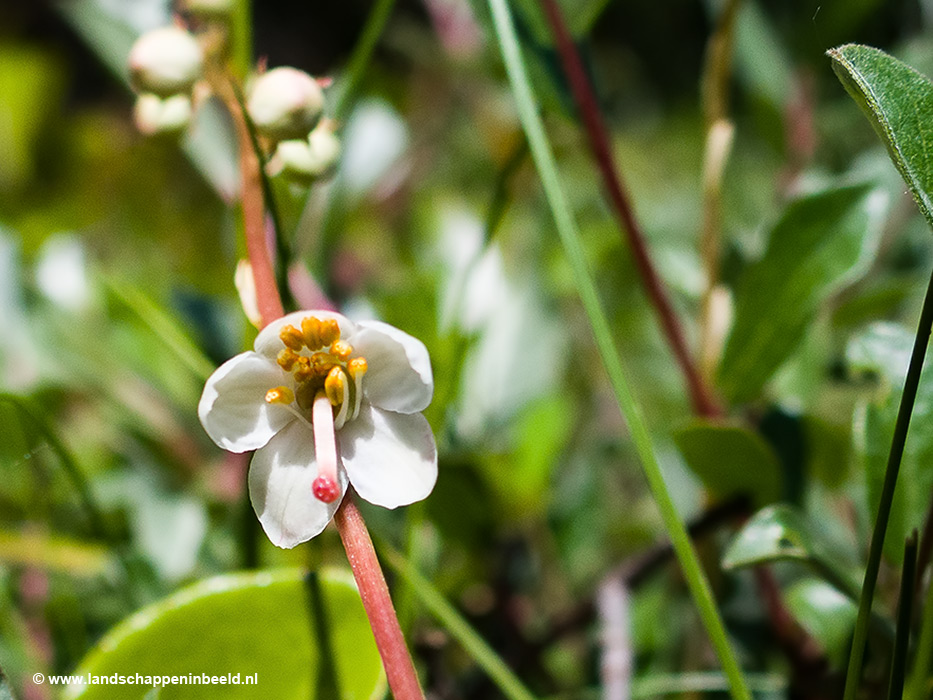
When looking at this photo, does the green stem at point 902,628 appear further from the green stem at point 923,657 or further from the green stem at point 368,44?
the green stem at point 368,44

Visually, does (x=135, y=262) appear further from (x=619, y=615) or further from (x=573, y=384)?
(x=619, y=615)

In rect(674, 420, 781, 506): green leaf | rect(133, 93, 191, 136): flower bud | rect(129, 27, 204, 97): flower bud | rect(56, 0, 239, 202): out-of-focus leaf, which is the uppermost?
rect(56, 0, 239, 202): out-of-focus leaf

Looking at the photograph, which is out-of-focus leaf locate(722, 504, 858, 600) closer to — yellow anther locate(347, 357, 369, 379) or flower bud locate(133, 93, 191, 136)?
yellow anther locate(347, 357, 369, 379)

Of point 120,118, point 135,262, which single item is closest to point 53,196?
point 135,262

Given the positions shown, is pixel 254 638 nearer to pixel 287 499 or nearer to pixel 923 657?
pixel 287 499

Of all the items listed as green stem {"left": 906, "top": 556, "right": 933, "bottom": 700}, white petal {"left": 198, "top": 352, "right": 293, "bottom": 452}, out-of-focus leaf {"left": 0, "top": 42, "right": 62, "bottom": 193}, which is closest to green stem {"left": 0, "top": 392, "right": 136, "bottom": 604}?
white petal {"left": 198, "top": 352, "right": 293, "bottom": 452}

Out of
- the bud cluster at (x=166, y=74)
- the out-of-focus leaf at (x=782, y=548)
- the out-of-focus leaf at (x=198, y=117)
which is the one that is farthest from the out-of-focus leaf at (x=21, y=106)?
the out-of-focus leaf at (x=782, y=548)
